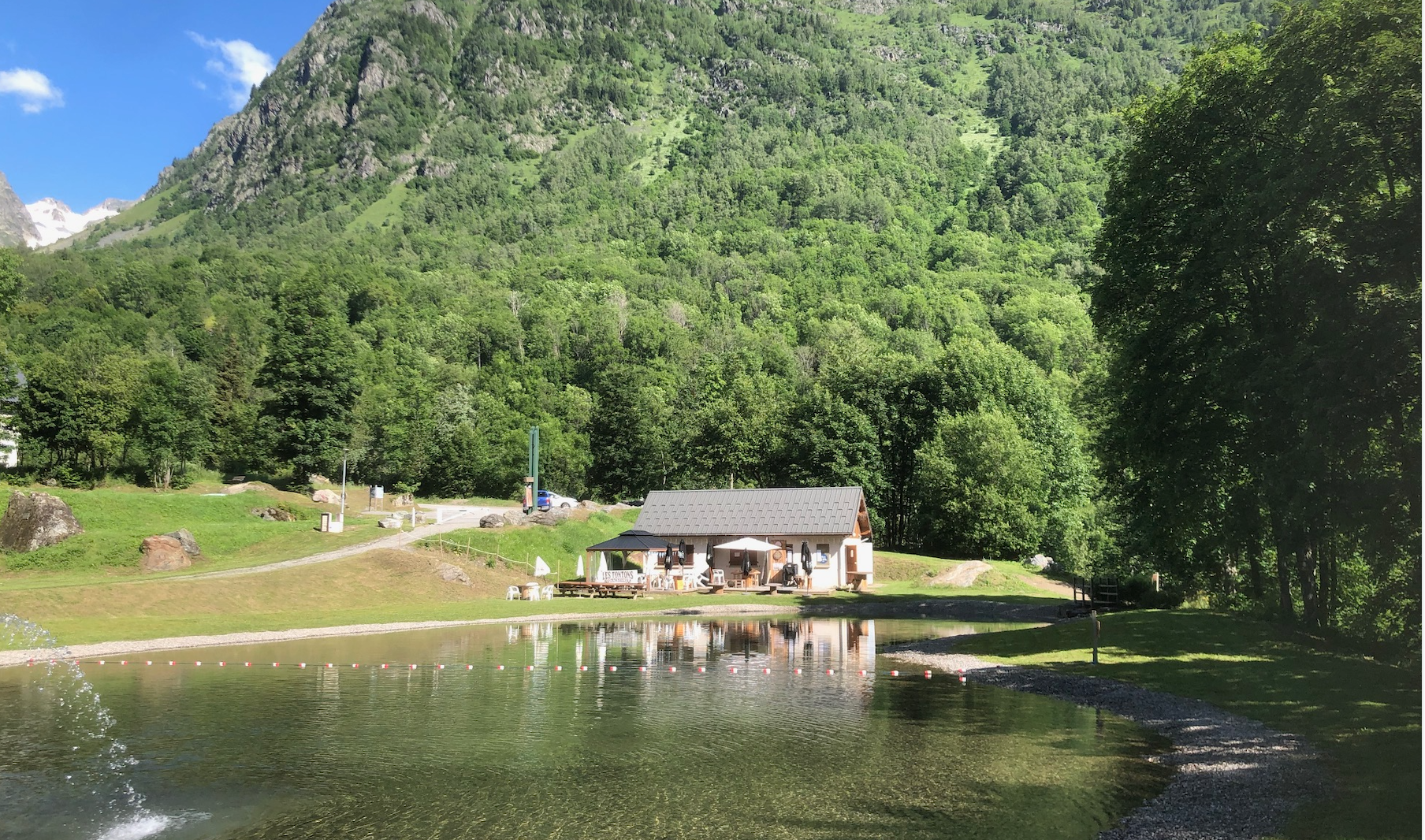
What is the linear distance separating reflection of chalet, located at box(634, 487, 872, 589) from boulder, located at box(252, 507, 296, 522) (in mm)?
21329

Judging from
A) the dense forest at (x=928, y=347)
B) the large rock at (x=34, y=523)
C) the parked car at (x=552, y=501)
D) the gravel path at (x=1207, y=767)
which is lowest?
the gravel path at (x=1207, y=767)

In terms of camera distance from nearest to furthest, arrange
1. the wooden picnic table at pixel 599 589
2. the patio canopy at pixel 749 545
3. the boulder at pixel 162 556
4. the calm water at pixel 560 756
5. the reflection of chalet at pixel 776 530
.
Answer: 1. the calm water at pixel 560 756
2. the boulder at pixel 162 556
3. the wooden picnic table at pixel 599 589
4. the patio canopy at pixel 749 545
5. the reflection of chalet at pixel 776 530

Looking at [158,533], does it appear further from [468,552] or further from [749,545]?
[749,545]

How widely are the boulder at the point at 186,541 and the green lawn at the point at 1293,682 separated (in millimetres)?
36423

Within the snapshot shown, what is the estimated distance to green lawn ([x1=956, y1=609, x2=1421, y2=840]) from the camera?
1044cm

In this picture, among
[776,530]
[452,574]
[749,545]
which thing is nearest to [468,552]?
[452,574]

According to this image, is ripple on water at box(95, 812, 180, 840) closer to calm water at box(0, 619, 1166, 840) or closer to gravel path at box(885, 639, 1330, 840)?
calm water at box(0, 619, 1166, 840)

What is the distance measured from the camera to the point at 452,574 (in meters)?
45.9

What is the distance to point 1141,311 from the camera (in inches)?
1107

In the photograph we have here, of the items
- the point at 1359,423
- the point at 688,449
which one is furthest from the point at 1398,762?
the point at 688,449

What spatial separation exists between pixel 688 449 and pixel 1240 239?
65836 mm

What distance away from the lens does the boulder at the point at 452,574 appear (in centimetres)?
4544

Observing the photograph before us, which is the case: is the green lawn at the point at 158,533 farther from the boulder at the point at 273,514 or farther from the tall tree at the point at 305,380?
the tall tree at the point at 305,380

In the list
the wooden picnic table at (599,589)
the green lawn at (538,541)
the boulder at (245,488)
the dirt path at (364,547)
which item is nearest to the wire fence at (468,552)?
the green lawn at (538,541)
